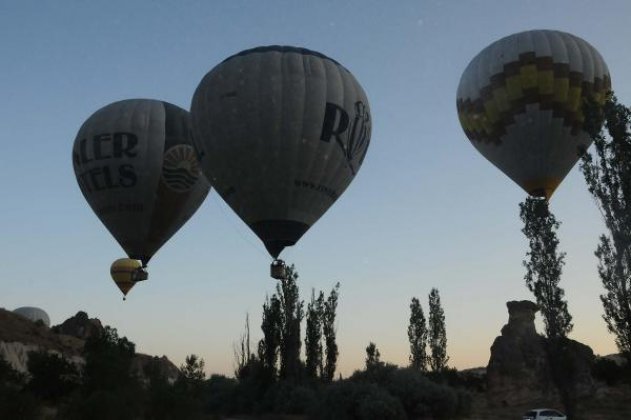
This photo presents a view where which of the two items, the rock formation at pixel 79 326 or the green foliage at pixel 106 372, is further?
the rock formation at pixel 79 326

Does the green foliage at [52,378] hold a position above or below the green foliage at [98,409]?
above

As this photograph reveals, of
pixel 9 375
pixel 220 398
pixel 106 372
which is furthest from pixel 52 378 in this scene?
pixel 220 398

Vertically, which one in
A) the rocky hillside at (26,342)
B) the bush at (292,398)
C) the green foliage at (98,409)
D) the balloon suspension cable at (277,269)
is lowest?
the green foliage at (98,409)

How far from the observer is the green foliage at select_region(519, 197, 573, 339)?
28.3 m

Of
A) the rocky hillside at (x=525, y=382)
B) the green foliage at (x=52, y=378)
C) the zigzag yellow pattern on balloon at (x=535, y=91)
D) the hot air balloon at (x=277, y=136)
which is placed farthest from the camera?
the rocky hillside at (x=525, y=382)

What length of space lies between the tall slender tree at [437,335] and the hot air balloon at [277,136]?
28521mm

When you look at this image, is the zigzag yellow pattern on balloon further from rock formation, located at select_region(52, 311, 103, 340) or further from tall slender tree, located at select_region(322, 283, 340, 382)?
rock formation, located at select_region(52, 311, 103, 340)

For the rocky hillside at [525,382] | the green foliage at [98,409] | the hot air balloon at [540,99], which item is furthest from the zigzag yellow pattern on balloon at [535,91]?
the green foliage at [98,409]

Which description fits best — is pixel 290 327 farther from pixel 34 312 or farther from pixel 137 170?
pixel 34 312

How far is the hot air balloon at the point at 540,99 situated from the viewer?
27766 millimetres

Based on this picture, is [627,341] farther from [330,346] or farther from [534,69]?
[330,346]

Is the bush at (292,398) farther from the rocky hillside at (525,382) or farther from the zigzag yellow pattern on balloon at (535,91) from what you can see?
the zigzag yellow pattern on balloon at (535,91)

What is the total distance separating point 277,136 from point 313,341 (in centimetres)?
2152

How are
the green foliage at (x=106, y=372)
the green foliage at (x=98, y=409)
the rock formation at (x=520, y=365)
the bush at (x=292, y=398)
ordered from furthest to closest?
the rock formation at (x=520, y=365)
the bush at (x=292, y=398)
the green foliage at (x=106, y=372)
the green foliage at (x=98, y=409)
